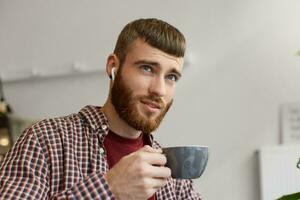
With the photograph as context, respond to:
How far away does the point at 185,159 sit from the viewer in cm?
81

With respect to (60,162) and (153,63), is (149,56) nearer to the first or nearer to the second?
(153,63)

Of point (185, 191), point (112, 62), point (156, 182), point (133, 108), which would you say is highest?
point (112, 62)

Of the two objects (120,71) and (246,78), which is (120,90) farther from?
(246,78)

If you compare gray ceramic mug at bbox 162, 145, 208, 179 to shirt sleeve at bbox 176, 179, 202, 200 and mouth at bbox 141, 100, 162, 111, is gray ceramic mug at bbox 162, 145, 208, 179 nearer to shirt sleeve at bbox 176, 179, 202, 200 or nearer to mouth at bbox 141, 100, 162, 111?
mouth at bbox 141, 100, 162, 111

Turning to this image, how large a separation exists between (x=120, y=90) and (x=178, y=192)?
12.8 inches

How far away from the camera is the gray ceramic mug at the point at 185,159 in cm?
80

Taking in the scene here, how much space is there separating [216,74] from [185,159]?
1.16 meters

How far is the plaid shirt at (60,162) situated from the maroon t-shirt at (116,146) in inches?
1.2

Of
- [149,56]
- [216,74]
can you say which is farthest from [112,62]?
[216,74]

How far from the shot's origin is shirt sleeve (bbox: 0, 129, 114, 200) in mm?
785

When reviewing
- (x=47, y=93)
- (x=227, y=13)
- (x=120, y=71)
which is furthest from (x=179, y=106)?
(x=120, y=71)

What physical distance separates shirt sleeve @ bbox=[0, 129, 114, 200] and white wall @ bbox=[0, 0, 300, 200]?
1095 mm

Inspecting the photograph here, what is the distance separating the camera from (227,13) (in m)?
1.93

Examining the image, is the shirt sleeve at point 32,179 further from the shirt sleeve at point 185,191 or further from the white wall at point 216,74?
the white wall at point 216,74
